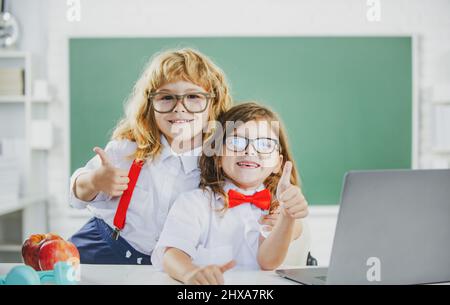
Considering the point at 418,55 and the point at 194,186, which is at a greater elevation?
the point at 418,55

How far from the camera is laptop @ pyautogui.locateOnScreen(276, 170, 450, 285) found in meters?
1.04

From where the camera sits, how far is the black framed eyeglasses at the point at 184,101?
159 cm

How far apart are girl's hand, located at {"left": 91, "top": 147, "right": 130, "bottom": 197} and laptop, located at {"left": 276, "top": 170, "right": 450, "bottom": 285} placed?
2.11ft

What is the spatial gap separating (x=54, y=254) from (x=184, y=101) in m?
0.59

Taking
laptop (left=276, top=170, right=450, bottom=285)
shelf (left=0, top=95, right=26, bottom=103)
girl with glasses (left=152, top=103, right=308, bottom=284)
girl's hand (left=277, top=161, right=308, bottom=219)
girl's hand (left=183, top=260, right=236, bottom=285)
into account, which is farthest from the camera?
shelf (left=0, top=95, right=26, bottom=103)

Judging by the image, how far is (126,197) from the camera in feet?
5.29

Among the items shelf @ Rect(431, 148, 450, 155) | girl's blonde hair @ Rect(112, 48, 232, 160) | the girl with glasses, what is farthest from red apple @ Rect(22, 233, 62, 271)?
shelf @ Rect(431, 148, 450, 155)

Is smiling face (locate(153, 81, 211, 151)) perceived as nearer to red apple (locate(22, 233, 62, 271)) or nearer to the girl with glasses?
the girl with glasses

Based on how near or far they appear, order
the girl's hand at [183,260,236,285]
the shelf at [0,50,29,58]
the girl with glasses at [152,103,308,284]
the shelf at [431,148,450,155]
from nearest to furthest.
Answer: the girl's hand at [183,260,236,285] → the girl with glasses at [152,103,308,284] → the shelf at [431,148,450,155] → the shelf at [0,50,29,58]

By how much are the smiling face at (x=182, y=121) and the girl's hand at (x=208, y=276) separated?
0.52m

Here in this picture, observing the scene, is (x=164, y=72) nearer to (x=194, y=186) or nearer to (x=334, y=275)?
(x=194, y=186)

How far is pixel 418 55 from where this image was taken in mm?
2045
